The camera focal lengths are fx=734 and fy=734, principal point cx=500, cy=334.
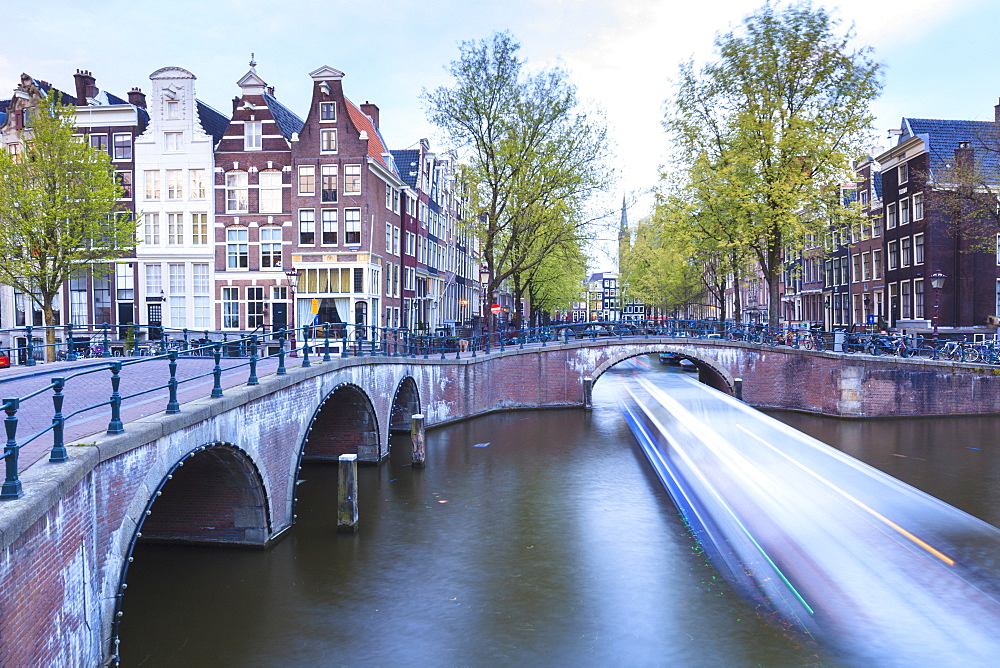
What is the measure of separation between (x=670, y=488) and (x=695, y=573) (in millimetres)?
6143

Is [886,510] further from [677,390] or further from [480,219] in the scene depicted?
[480,219]

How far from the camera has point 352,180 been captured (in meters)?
36.8

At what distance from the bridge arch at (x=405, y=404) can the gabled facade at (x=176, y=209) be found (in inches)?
600

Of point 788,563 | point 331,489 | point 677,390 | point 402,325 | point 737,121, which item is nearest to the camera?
point 788,563

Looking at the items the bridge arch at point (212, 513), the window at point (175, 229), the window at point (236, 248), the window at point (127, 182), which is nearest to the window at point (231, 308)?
the window at point (236, 248)

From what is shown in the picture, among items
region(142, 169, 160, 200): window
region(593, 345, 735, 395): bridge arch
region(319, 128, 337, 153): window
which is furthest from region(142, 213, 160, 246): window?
region(593, 345, 735, 395): bridge arch

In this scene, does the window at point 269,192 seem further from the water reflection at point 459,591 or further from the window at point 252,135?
the water reflection at point 459,591

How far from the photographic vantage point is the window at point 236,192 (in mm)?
37469

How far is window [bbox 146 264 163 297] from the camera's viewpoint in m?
38.2

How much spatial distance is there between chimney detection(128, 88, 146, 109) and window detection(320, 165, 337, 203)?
11.8 metres

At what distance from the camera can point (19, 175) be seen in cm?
2920

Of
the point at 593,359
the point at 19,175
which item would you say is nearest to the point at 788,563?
the point at 593,359

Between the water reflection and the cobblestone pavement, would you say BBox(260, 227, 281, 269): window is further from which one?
the water reflection

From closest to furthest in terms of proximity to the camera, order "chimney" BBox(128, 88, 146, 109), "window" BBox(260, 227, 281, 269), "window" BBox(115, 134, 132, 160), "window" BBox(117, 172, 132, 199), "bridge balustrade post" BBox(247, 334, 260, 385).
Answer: "bridge balustrade post" BBox(247, 334, 260, 385) < "window" BBox(260, 227, 281, 269) < "window" BBox(117, 172, 132, 199) < "window" BBox(115, 134, 132, 160) < "chimney" BBox(128, 88, 146, 109)
